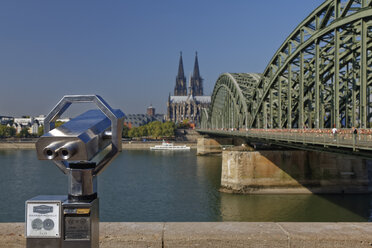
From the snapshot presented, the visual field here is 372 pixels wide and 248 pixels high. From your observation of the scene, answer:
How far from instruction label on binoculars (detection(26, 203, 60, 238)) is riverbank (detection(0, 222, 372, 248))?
1838 millimetres

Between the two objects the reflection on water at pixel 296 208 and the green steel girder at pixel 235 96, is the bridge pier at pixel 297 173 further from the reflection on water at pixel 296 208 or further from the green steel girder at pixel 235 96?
the green steel girder at pixel 235 96

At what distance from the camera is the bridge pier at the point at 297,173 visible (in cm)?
3853

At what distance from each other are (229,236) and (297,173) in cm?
3416

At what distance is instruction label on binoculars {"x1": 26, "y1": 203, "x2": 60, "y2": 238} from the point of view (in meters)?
4.74

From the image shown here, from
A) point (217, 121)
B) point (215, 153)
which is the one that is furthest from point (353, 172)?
point (217, 121)

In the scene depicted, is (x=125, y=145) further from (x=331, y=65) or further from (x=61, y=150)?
(x=61, y=150)

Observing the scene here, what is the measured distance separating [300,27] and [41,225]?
40.3 meters

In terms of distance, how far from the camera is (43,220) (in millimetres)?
4758

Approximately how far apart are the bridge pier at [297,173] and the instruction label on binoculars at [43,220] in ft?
115

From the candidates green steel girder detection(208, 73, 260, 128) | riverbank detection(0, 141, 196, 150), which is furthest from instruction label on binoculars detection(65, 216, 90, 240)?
riverbank detection(0, 141, 196, 150)

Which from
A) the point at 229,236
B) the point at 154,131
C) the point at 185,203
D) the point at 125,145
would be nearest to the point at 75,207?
the point at 229,236

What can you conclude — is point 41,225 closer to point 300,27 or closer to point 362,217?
point 362,217

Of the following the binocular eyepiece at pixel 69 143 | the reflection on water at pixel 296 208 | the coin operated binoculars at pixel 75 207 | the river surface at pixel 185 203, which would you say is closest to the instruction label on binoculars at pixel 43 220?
the coin operated binoculars at pixel 75 207

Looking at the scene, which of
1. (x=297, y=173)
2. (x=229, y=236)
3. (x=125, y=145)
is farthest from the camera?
(x=125, y=145)
